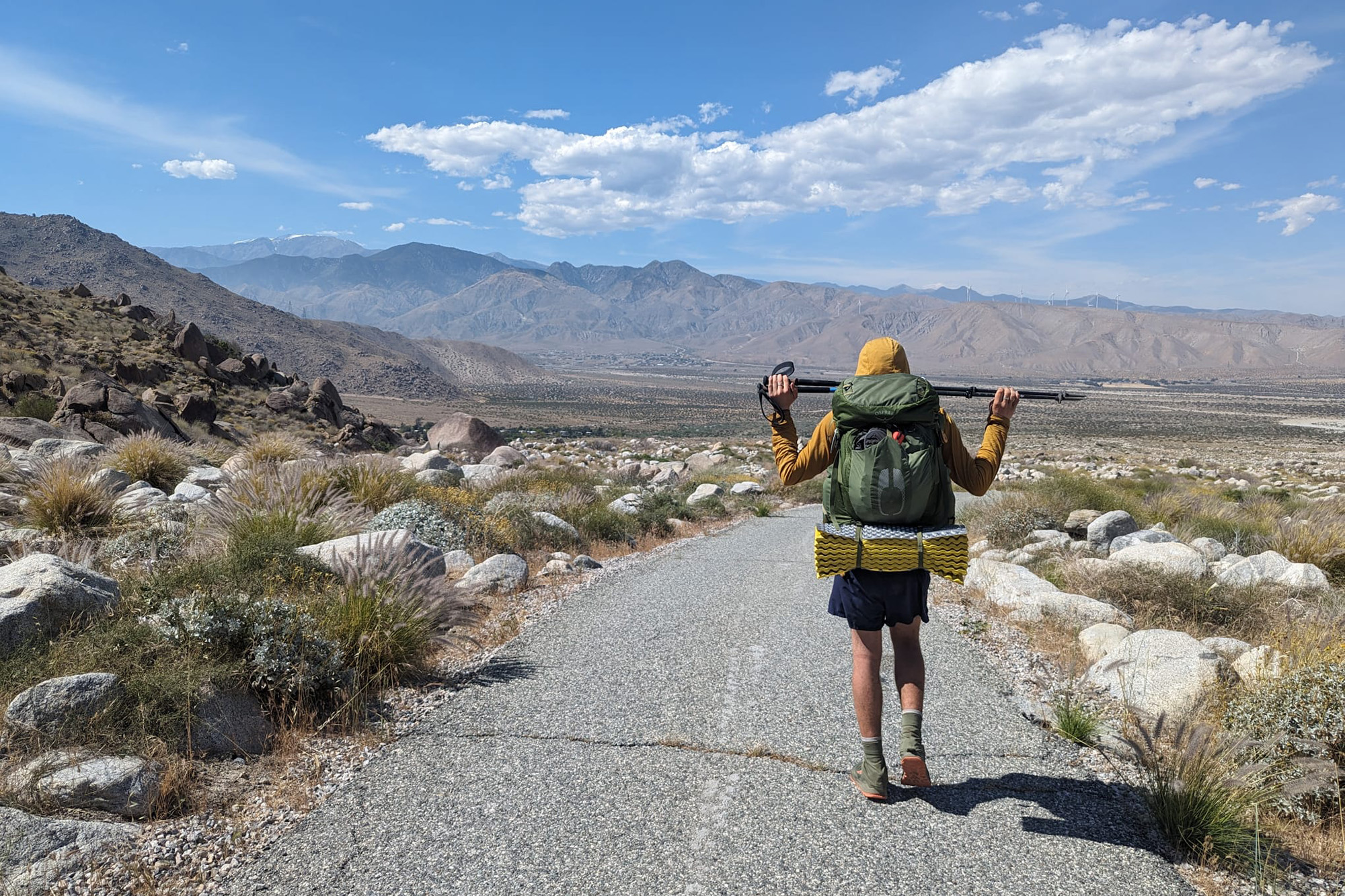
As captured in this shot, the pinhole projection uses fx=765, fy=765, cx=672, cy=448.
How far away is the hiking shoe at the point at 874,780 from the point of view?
3.61 meters

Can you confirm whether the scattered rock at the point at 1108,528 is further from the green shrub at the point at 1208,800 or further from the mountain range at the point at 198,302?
the mountain range at the point at 198,302

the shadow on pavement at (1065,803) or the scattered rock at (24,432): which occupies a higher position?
the scattered rock at (24,432)

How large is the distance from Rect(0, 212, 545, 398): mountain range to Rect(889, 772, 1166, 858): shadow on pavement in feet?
321

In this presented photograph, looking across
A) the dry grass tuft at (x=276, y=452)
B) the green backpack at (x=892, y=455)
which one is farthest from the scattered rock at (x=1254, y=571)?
the dry grass tuft at (x=276, y=452)

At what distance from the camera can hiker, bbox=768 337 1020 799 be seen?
352 centimetres

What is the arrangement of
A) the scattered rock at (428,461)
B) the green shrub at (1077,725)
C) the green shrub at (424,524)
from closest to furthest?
the green shrub at (1077,725), the green shrub at (424,524), the scattered rock at (428,461)

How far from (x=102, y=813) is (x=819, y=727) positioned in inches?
138

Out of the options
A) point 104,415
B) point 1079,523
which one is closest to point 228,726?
point 1079,523

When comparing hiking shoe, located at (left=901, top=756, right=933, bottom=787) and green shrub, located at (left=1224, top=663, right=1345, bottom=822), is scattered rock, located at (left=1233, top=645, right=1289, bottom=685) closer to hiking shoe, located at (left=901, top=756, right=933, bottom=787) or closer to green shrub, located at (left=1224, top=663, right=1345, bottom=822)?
green shrub, located at (left=1224, top=663, right=1345, bottom=822)

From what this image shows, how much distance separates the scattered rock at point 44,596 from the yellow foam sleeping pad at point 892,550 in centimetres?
428

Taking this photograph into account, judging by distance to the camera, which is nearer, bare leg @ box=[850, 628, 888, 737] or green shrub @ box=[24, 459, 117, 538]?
bare leg @ box=[850, 628, 888, 737]

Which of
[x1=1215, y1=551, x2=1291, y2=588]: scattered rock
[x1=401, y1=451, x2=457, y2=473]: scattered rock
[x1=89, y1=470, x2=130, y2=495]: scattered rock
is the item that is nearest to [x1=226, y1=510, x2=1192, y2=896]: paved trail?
[x1=1215, y1=551, x2=1291, y2=588]: scattered rock

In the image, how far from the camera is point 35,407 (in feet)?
57.9

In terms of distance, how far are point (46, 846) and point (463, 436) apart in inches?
1182
